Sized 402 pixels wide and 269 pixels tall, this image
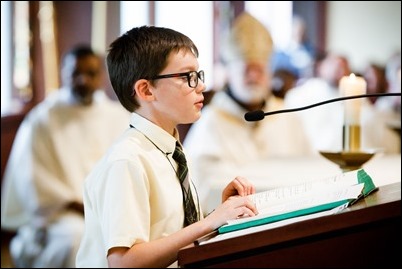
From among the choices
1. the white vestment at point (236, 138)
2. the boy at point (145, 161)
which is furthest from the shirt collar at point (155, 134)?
the white vestment at point (236, 138)

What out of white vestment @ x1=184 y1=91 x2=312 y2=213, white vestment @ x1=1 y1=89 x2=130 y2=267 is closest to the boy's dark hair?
white vestment @ x1=184 y1=91 x2=312 y2=213

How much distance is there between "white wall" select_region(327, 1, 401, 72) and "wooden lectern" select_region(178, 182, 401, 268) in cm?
808

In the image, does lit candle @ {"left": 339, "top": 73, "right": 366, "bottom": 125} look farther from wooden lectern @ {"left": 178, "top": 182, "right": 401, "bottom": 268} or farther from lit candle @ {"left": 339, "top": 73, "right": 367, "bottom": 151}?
wooden lectern @ {"left": 178, "top": 182, "right": 401, "bottom": 268}

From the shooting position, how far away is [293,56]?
30.8 ft

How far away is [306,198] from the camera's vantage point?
4.84ft

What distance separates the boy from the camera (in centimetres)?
149

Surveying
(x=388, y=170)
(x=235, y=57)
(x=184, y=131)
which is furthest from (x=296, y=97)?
(x=388, y=170)

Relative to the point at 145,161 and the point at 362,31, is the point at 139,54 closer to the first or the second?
the point at 145,161

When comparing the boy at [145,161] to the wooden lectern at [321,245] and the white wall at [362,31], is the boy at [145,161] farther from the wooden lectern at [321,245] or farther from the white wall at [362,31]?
the white wall at [362,31]

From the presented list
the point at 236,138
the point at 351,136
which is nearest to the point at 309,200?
the point at 351,136

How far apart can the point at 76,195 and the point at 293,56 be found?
17.1 feet

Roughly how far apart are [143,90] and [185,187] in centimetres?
23

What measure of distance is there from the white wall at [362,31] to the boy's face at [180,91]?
7.68 meters

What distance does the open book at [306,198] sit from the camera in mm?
1330
